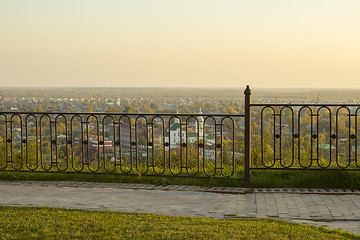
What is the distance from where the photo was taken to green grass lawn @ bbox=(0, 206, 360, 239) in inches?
230

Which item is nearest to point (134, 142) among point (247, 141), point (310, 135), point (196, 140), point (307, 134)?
point (196, 140)

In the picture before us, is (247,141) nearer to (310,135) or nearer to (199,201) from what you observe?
(310,135)

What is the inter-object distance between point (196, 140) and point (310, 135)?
218 centimetres

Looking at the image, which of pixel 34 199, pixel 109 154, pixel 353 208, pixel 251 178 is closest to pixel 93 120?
pixel 109 154

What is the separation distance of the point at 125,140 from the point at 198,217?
3.56 meters

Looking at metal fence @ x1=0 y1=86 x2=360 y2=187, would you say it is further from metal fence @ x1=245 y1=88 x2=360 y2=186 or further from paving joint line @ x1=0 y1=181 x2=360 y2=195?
paving joint line @ x1=0 y1=181 x2=360 y2=195

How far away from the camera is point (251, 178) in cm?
940

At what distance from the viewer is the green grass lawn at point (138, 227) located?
5836 millimetres

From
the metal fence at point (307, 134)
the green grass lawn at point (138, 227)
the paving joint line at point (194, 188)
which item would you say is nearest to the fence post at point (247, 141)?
the metal fence at point (307, 134)

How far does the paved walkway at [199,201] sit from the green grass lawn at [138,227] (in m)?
0.54

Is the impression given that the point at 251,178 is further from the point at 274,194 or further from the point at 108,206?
the point at 108,206

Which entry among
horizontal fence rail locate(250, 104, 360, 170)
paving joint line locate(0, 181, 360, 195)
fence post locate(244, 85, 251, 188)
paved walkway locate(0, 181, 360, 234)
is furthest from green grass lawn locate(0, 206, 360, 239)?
horizontal fence rail locate(250, 104, 360, 170)

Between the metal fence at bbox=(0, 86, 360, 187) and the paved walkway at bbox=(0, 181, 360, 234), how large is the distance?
68 cm

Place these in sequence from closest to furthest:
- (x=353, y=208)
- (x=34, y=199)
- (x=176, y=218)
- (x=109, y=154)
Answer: (x=176, y=218)
(x=353, y=208)
(x=34, y=199)
(x=109, y=154)
